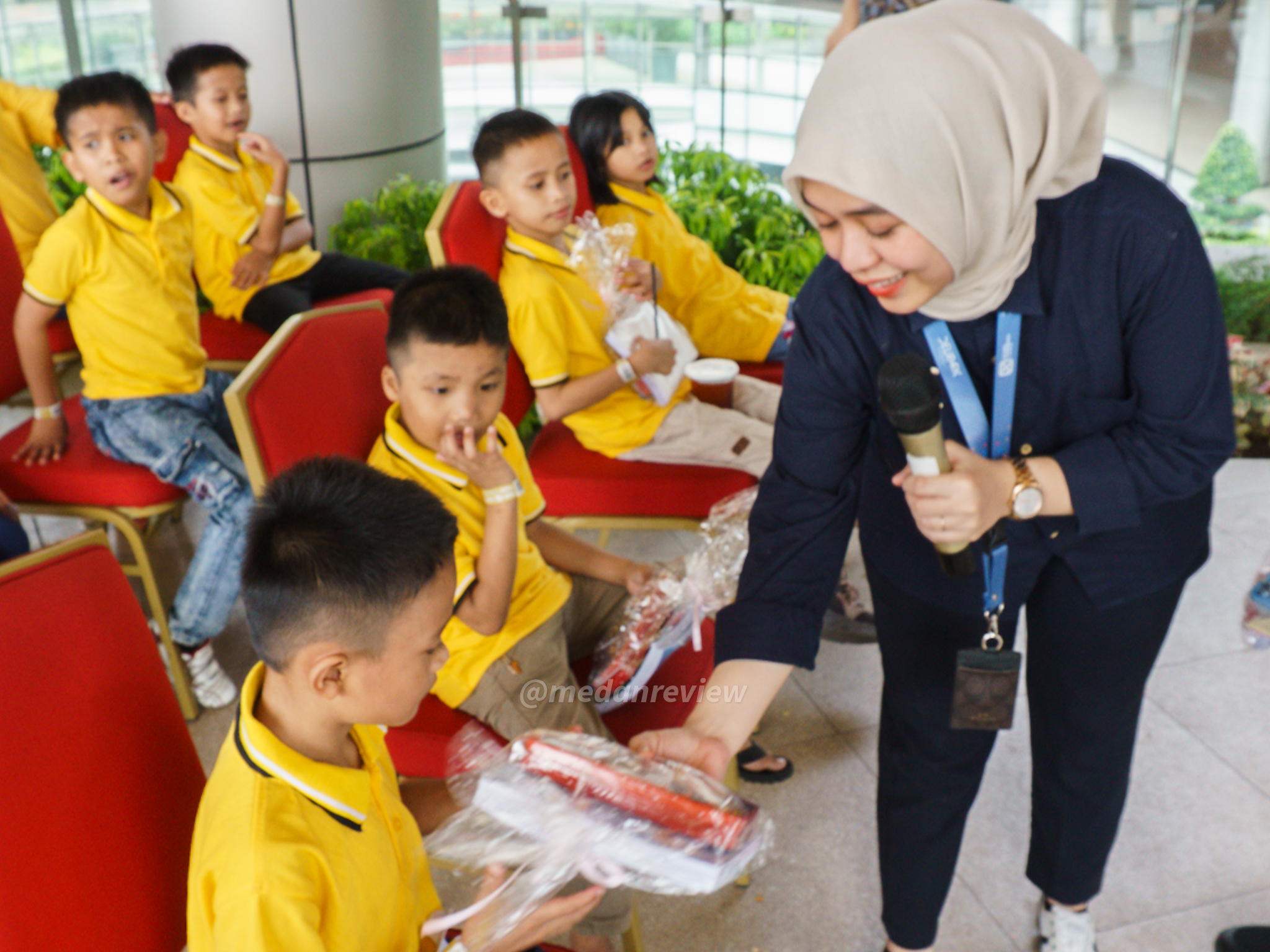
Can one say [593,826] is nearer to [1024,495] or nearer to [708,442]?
[1024,495]

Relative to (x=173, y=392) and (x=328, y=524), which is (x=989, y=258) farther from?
(x=173, y=392)

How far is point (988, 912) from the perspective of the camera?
2002 mm

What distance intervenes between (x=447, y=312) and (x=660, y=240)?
142 centimetres

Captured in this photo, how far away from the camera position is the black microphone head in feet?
3.33

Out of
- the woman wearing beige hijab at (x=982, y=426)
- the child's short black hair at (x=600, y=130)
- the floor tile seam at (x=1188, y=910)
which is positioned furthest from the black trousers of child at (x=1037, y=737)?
the child's short black hair at (x=600, y=130)

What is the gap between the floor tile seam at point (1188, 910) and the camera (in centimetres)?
197

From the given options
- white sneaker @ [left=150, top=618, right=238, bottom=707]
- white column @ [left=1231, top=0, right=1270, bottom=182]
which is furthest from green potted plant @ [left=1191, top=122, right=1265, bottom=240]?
white sneaker @ [left=150, top=618, right=238, bottom=707]

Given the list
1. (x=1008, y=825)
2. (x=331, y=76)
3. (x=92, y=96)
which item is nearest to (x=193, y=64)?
(x=92, y=96)

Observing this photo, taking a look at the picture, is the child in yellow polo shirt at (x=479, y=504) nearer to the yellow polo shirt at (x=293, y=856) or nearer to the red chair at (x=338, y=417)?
the red chair at (x=338, y=417)

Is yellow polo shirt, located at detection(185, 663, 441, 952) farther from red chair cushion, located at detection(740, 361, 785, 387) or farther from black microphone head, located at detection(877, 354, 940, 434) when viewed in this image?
red chair cushion, located at detection(740, 361, 785, 387)

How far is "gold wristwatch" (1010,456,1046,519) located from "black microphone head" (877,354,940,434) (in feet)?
0.79

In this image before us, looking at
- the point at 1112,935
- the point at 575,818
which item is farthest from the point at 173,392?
the point at 1112,935

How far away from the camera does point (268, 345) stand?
69.2 inches

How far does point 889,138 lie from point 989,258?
19 cm
